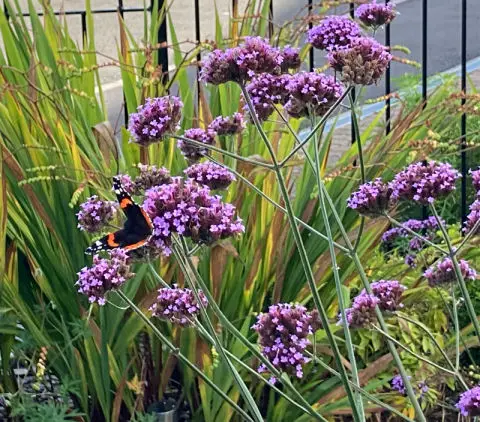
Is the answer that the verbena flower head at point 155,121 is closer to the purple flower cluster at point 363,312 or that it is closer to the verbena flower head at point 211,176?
the verbena flower head at point 211,176

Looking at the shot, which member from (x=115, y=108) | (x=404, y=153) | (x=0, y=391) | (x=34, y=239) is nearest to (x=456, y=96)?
(x=404, y=153)

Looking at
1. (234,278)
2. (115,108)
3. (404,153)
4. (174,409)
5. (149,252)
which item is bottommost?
(115,108)

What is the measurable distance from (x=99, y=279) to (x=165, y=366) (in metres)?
0.89

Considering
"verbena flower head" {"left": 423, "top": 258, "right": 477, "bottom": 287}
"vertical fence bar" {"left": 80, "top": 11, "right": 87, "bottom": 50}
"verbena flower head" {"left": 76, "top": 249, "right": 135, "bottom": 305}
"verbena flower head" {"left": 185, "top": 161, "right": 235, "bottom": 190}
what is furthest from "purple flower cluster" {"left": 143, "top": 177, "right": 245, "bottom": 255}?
"vertical fence bar" {"left": 80, "top": 11, "right": 87, "bottom": 50}

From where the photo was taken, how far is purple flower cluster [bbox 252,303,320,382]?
1.95 meters

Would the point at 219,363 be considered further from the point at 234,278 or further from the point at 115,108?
the point at 115,108

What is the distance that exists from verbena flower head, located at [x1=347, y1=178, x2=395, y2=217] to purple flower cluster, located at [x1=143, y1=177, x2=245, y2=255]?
0.29 meters

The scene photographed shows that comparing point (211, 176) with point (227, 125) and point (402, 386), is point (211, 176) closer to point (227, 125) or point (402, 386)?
point (227, 125)

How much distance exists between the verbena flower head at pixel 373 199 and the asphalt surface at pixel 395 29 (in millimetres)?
7337

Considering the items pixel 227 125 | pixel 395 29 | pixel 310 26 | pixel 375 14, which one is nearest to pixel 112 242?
pixel 227 125

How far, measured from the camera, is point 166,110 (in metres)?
2.08

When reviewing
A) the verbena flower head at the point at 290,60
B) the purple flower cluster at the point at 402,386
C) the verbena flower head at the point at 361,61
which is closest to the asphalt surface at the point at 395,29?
the purple flower cluster at the point at 402,386

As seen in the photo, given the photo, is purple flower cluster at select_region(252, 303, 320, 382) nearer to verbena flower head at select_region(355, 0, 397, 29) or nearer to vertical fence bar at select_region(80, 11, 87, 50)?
verbena flower head at select_region(355, 0, 397, 29)

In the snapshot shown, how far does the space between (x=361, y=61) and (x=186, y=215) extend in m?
0.42
